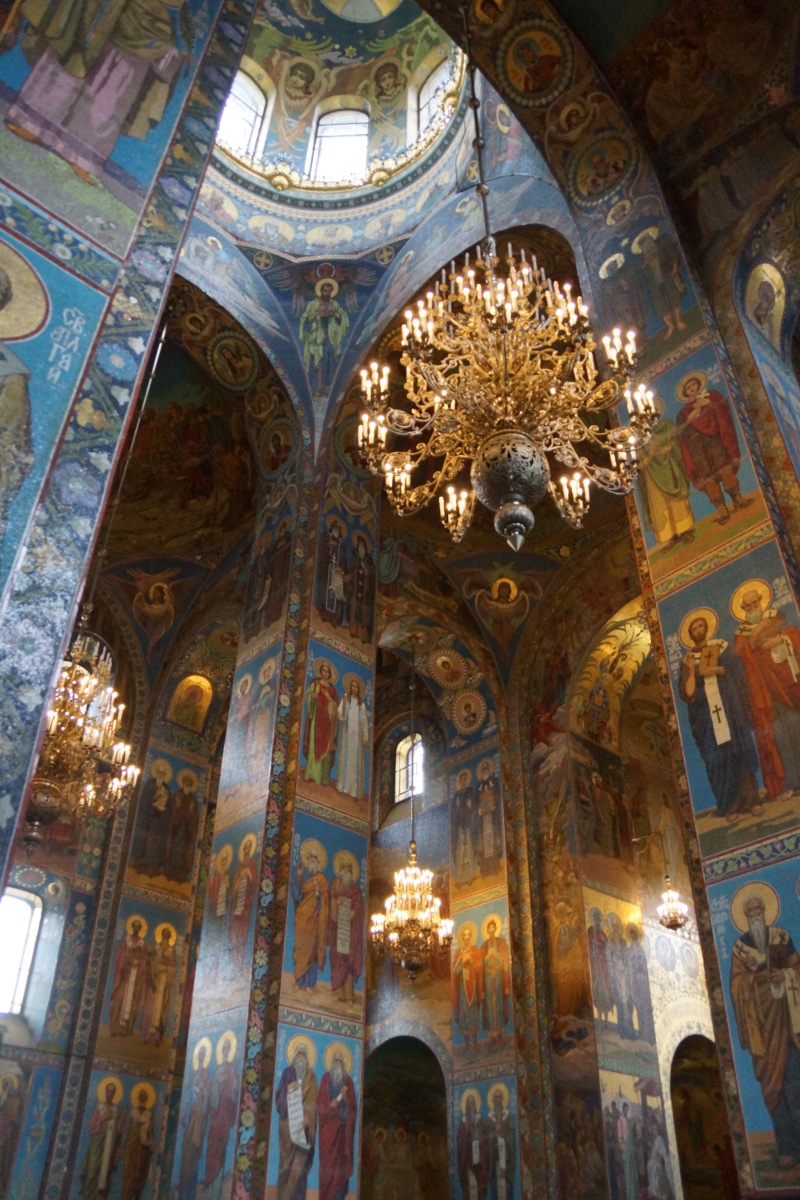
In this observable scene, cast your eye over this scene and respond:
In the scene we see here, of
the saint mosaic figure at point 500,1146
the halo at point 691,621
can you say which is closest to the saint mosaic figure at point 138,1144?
the saint mosaic figure at point 500,1146

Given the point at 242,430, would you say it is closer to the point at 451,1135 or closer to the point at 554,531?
the point at 554,531

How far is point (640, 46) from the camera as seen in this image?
909 cm

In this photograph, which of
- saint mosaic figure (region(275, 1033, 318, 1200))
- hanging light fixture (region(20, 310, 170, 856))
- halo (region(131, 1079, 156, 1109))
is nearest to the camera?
saint mosaic figure (region(275, 1033, 318, 1200))

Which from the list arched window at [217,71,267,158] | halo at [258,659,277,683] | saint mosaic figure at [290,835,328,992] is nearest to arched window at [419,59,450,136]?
arched window at [217,71,267,158]

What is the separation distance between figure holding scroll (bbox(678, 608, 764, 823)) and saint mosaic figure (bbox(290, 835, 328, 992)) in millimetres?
4252

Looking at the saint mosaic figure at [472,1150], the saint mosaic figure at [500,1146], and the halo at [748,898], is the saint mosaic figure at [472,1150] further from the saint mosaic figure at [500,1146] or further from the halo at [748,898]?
the halo at [748,898]

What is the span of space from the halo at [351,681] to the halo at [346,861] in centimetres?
177

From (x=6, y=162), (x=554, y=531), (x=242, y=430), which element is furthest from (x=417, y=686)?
(x=6, y=162)

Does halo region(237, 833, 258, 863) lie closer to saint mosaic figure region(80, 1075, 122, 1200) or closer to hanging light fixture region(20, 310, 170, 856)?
hanging light fixture region(20, 310, 170, 856)

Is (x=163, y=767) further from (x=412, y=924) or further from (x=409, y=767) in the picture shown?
(x=412, y=924)

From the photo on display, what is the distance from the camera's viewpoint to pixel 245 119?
13.8 metres

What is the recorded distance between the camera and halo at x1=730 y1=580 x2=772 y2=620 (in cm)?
667

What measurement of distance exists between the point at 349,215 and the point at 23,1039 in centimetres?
1124

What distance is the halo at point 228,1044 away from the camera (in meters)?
8.44
